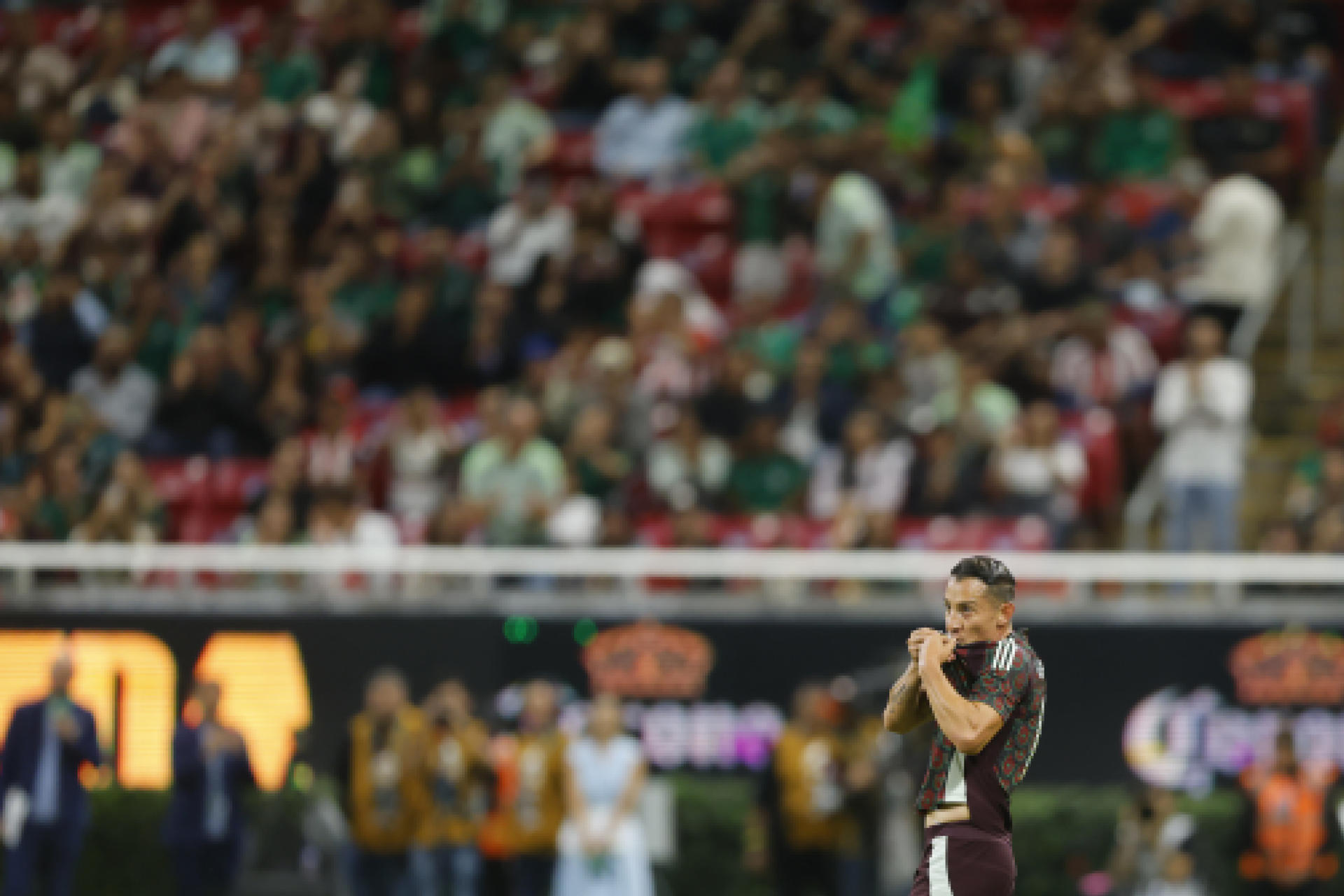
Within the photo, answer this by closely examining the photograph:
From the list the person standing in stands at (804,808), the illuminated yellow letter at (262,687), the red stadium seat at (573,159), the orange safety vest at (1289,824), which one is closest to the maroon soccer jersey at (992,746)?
the person standing in stands at (804,808)

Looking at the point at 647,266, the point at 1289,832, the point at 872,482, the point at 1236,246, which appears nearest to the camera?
the point at 1289,832

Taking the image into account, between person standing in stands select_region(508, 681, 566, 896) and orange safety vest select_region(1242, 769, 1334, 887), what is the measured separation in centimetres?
412

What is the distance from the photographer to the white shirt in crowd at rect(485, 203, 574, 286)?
15430 millimetres

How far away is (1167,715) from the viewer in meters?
12.8

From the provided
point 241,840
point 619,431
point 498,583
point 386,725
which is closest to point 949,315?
point 619,431

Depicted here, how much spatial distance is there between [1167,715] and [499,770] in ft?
13.3

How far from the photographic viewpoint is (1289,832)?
1247 cm

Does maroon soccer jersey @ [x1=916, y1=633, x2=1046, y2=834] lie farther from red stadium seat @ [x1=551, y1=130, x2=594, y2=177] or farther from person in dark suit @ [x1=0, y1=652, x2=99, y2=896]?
red stadium seat @ [x1=551, y1=130, x2=594, y2=177]

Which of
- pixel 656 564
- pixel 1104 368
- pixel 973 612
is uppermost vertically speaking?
pixel 1104 368

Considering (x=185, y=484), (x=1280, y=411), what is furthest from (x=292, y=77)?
(x=1280, y=411)

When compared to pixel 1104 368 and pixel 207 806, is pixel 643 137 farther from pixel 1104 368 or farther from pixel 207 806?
pixel 207 806

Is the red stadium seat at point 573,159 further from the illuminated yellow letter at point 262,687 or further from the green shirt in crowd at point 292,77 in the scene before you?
→ the illuminated yellow letter at point 262,687

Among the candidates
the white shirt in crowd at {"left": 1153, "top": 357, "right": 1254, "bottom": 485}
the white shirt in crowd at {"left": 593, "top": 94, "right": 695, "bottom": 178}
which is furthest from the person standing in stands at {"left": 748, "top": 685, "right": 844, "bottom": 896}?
the white shirt in crowd at {"left": 593, "top": 94, "right": 695, "bottom": 178}

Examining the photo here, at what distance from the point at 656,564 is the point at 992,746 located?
6484 mm
